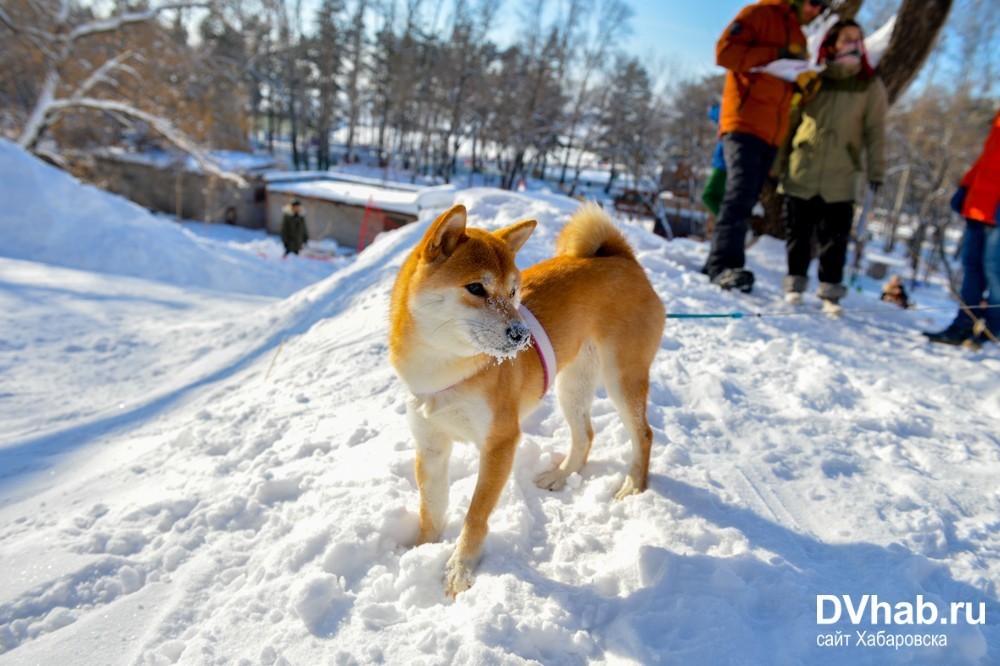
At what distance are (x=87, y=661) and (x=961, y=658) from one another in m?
3.14

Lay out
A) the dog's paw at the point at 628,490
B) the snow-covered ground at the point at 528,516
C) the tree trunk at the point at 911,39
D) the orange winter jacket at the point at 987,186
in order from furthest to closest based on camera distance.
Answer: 1. the tree trunk at the point at 911,39
2. the orange winter jacket at the point at 987,186
3. the dog's paw at the point at 628,490
4. the snow-covered ground at the point at 528,516

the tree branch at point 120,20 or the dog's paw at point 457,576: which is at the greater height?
the tree branch at point 120,20

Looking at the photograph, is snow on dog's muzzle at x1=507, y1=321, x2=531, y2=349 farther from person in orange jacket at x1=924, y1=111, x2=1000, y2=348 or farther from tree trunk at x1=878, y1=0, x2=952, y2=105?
tree trunk at x1=878, y1=0, x2=952, y2=105

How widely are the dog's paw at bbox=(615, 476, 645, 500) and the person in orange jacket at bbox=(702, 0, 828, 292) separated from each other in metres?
3.97

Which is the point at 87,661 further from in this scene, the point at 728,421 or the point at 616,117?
the point at 616,117

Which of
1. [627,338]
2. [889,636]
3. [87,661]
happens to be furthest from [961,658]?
[87,661]

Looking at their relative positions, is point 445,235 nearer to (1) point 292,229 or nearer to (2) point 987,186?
(2) point 987,186

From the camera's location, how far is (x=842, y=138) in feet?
17.7

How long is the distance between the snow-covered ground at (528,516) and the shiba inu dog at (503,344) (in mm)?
256

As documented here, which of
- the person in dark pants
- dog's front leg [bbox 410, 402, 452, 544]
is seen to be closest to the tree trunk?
the person in dark pants

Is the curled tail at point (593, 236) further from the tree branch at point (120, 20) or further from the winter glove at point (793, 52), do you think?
the tree branch at point (120, 20)

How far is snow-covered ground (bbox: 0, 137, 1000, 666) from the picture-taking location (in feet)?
6.57

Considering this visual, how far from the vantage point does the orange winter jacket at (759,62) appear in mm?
5230

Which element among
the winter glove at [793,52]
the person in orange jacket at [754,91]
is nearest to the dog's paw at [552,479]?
the person in orange jacket at [754,91]
